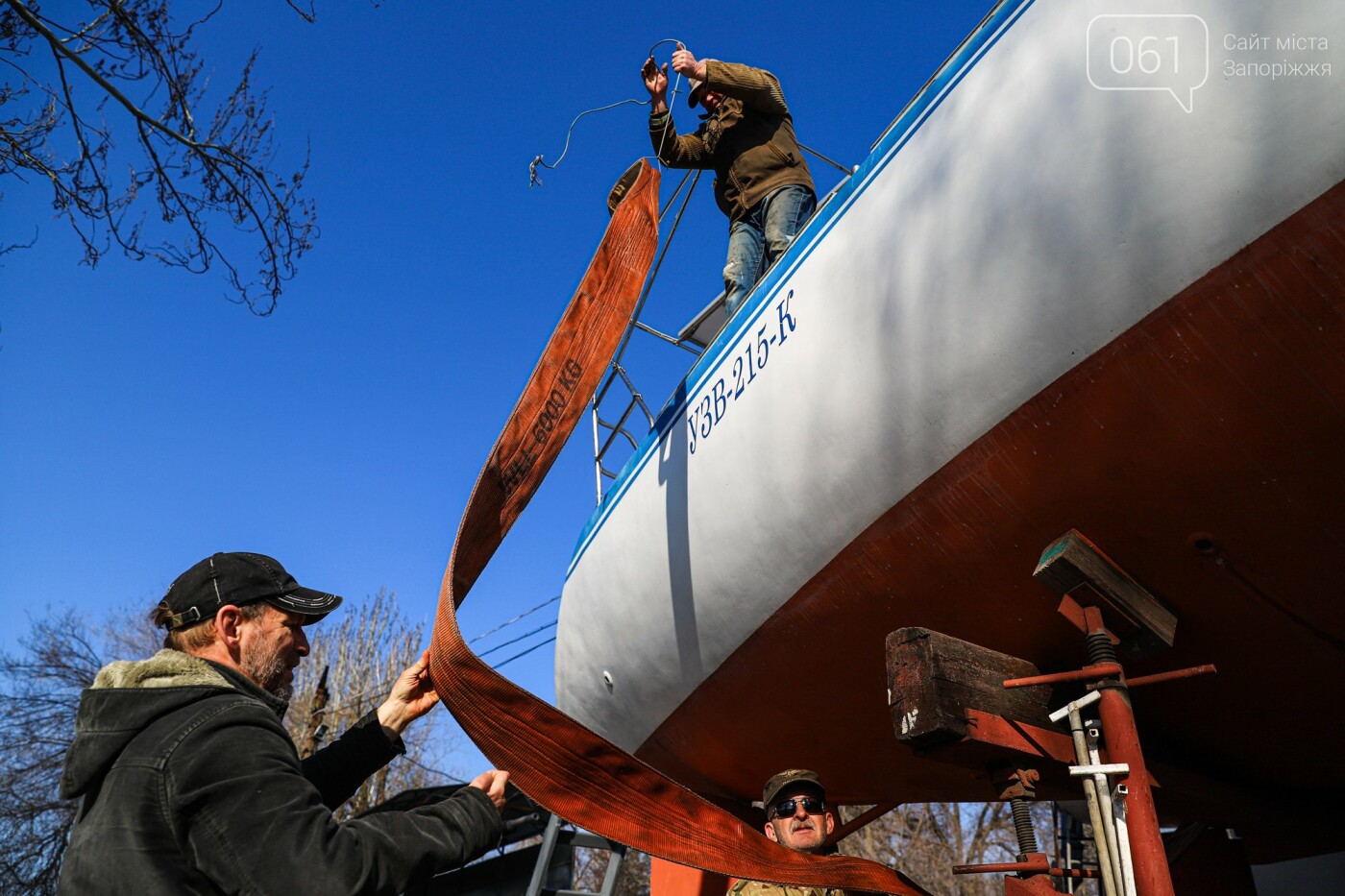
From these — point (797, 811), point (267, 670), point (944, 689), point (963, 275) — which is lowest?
point (267, 670)

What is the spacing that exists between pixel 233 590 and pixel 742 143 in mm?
3542

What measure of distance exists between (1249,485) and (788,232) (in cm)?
230

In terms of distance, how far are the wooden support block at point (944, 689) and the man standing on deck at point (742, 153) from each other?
203 cm

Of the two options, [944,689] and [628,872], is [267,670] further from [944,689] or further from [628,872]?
Answer: [628,872]

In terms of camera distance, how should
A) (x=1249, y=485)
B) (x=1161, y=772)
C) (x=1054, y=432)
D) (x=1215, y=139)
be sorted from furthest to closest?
(x=1161, y=772) < (x=1054, y=432) < (x=1249, y=485) < (x=1215, y=139)

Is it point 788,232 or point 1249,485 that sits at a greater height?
point 788,232

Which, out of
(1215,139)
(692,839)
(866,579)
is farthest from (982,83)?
(692,839)

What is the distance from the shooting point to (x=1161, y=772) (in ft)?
10.5

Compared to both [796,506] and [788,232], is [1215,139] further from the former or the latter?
[788,232]

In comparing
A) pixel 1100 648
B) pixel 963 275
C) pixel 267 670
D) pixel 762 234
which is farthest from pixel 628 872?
pixel 267 670

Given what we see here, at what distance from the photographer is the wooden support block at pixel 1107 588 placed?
8.70 feet

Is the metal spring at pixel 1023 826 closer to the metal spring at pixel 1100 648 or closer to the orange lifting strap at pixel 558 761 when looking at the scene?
the orange lifting strap at pixel 558 761

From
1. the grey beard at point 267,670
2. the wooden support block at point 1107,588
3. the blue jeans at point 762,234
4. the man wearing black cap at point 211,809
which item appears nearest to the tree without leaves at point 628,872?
the blue jeans at point 762,234

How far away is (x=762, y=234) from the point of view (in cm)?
470
